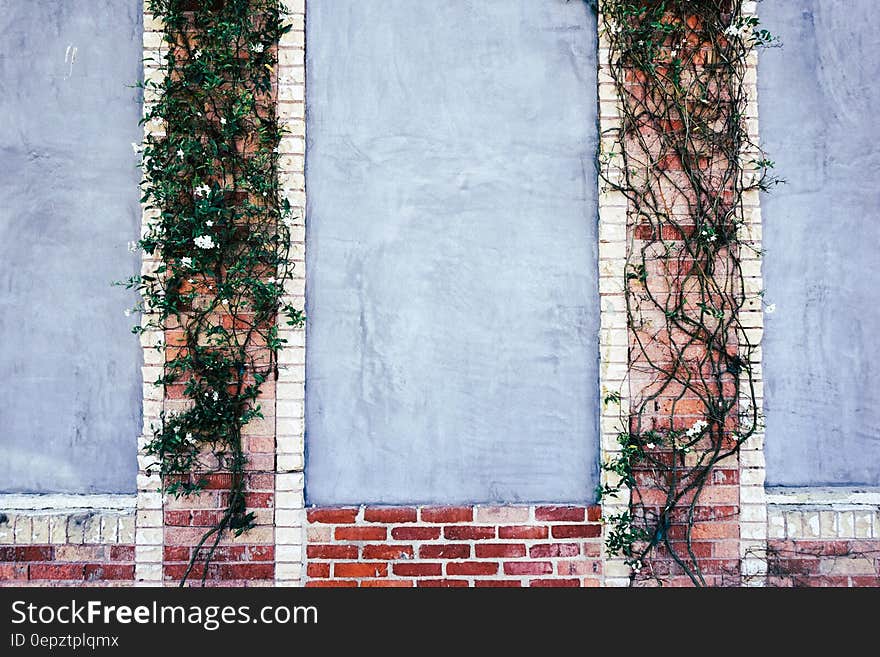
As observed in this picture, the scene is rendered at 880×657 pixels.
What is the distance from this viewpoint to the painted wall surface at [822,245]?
11.3ft

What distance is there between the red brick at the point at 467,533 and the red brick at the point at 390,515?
16 centimetres

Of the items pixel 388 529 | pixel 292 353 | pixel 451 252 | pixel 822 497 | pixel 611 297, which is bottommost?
pixel 388 529

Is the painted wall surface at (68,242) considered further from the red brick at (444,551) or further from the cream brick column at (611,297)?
the cream brick column at (611,297)

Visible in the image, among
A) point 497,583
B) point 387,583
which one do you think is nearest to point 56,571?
A: point 387,583

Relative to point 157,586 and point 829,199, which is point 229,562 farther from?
point 829,199

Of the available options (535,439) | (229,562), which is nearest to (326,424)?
(229,562)

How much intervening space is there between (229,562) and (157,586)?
1.10 ft

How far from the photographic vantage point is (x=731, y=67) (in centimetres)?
339

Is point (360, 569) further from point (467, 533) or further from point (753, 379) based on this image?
point (753, 379)

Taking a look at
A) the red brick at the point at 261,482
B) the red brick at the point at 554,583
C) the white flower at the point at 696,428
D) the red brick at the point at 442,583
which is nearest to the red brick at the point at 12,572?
the red brick at the point at 261,482

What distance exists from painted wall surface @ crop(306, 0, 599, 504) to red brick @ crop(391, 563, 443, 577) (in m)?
0.30

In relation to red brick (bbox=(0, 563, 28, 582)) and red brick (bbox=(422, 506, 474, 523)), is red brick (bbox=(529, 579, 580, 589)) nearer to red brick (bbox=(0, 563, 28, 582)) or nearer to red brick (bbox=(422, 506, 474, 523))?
red brick (bbox=(422, 506, 474, 523))

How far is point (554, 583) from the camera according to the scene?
3.33 meters

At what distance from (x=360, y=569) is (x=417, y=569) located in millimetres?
257
